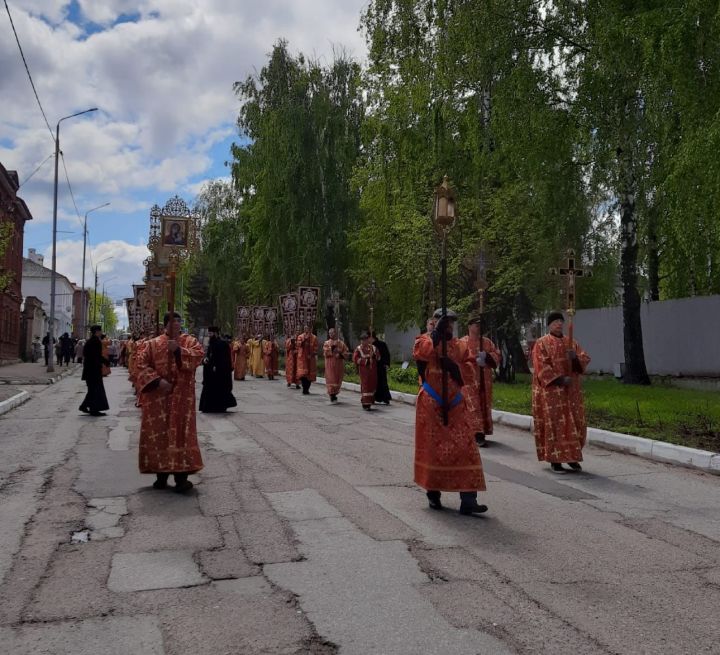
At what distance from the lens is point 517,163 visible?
60.1 ft

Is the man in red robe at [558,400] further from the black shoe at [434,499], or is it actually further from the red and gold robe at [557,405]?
the black shoe at [434,499]

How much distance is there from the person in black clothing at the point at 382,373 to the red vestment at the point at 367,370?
29cm

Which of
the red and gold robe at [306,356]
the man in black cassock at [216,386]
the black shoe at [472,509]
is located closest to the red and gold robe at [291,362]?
the red and gold robe at [306,356]

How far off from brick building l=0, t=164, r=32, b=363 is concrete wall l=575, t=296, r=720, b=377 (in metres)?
27.9

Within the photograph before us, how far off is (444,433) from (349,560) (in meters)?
1.90

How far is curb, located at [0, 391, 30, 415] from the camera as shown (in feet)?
53.0

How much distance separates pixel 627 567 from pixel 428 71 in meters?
17.6

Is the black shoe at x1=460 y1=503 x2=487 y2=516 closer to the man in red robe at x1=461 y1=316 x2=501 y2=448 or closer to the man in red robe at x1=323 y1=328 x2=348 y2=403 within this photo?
the man in red robe at x1=461 y1=316 x2=501 y2=448

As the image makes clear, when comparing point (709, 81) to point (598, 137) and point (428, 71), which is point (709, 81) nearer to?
point (598, 137)

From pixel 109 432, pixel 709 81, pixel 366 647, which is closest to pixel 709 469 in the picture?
pixel 709 81

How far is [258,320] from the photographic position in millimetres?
36938

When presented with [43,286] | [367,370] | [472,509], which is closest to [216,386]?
[367,370]

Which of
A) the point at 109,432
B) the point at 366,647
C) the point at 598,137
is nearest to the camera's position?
the point at 366,647

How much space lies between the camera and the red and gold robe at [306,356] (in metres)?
21.4
